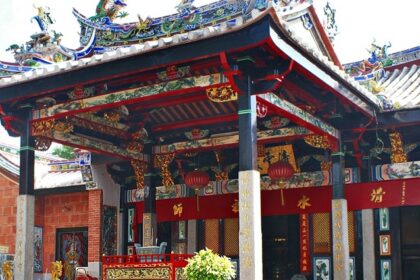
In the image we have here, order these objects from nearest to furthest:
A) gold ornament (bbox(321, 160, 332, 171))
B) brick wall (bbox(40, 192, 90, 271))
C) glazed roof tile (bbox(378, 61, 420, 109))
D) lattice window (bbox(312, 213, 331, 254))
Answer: glazed roof tile (bbox(378, 61, 420, 109))
gold ornament (bbox(321, 160, 332, 171))
lattice window (bbox(312, 213, 331, 254))
brick wall (bbox(40, 192, 90, 271))

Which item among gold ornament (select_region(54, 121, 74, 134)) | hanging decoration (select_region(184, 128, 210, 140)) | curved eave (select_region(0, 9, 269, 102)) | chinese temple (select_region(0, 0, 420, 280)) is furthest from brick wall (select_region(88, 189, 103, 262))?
curved eave (select_region(0, 9, 269, 102))

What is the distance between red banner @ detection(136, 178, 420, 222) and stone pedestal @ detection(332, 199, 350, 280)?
491 mm

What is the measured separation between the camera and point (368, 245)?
11977mm

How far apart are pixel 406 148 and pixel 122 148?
5178mm

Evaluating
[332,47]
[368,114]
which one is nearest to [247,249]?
[368,114]

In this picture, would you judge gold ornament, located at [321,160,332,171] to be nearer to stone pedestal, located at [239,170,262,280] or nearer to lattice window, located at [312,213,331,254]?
lattice window, located at [312,213,331,254]

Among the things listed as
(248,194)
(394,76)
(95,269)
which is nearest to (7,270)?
(95,269)

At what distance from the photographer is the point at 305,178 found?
41.5ft

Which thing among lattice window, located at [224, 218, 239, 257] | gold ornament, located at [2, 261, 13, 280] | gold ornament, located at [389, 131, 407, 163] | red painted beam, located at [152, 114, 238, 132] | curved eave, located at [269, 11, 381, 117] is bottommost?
gold ornament, located at [2, 261, 13, 280]

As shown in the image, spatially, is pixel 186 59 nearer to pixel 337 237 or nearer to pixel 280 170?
pixel 280 170

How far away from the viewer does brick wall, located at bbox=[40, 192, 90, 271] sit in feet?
49.8

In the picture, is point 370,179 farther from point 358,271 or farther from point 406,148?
point 358,271

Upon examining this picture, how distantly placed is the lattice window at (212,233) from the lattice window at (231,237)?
209mm

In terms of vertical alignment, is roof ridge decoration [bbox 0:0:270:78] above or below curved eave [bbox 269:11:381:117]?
above
